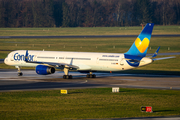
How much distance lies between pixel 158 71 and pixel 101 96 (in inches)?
1120

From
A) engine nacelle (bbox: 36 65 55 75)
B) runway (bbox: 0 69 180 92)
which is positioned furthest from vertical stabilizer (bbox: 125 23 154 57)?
engine nacelle (bbox: 36 65 55 75)

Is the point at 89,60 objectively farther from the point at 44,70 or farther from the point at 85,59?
the point at 44,70

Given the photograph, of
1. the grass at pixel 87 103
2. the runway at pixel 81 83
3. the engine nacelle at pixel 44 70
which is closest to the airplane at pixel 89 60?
the engine nacelle at pixel 44 70

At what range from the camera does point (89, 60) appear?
52000 mm

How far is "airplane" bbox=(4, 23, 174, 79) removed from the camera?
4935cm

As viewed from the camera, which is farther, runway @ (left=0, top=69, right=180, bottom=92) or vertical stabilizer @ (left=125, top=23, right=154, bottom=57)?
vertical stabilizer @ (left=125, top=23, right=154, bottom=57)

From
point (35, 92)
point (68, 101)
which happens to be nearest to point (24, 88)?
point (35, 92)

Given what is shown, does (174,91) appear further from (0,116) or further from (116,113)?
(0,116)

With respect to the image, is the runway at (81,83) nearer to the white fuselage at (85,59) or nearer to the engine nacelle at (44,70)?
the engine nacelle at (44,70)

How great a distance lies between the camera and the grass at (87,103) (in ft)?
89.2

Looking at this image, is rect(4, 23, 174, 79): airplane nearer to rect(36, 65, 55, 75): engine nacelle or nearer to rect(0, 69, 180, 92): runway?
rect(36, 65, 55, 75): engine nacelle

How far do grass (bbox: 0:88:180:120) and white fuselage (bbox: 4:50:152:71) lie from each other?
882 centimetres

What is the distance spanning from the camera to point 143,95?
121ft

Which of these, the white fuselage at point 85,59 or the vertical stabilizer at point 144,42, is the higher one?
the vertical stabilizer at point 144,42
